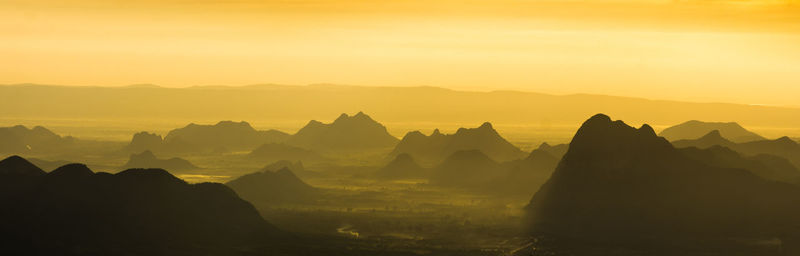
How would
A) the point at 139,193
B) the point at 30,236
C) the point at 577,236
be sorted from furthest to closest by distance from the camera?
the point at 577,236 → the point at 139,193 → the point at 30,236

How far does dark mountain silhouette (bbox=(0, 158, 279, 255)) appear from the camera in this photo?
A: 500 ft

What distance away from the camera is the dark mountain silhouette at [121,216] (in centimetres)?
15225

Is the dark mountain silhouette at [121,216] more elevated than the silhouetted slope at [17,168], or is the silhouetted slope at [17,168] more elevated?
the silhouetted slope at [17,168]

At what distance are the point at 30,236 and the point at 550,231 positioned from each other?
96.1 m

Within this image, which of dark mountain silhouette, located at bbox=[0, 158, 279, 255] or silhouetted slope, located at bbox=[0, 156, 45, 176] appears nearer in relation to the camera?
dark mountain silhouette, located at bbox=[0, 158, 279, 255]

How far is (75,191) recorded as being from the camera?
166500mm

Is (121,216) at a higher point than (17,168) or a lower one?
lower

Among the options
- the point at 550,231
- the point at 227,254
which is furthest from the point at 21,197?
the point at 550,231

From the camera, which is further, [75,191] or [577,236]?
[577,236]

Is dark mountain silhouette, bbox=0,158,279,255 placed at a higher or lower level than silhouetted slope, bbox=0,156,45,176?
lower

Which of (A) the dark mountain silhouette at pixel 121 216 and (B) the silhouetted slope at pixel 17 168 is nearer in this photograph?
(A) the dark mountain silhouette at pixel 121 216

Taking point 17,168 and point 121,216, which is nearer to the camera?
point 121,216

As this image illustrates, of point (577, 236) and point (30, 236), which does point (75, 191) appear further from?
point (577, 236)

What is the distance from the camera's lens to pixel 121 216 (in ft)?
541
